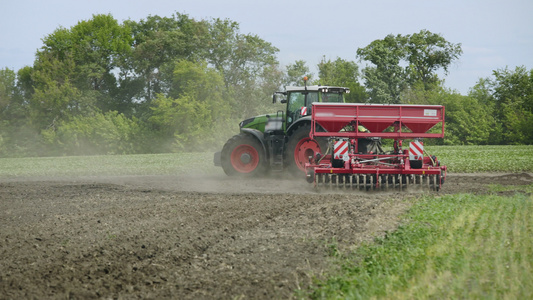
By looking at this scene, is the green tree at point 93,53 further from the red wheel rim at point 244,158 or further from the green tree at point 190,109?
the red wheel rim at point 244,158

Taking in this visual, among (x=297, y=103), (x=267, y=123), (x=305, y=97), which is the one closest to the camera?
(x=305, y=97)

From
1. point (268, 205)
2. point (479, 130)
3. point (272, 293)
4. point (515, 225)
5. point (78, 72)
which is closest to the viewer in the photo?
point (272, 293)

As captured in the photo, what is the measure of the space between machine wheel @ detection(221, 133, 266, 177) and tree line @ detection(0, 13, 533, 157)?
30.8 metres

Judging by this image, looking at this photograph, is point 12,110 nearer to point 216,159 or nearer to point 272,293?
point 216,159

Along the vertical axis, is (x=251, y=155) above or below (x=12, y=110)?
below

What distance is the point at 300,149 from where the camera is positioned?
554 inches

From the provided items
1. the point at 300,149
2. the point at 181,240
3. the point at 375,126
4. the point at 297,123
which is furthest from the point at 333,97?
the point at 181,240

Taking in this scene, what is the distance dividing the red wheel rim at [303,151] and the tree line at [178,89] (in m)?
32.2

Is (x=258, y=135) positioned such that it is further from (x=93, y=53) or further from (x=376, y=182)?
(x=93, y=53)

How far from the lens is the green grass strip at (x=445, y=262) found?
14.7ft

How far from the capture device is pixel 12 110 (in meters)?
48.5

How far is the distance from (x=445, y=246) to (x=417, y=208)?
2956mm

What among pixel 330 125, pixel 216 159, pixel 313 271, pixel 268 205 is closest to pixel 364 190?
pixel 330 125

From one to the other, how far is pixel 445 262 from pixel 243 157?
10.1 metres
